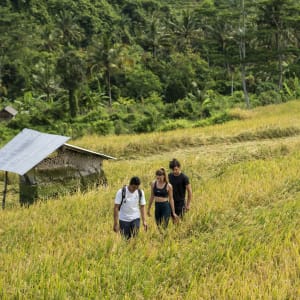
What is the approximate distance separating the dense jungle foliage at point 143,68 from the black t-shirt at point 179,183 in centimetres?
1463

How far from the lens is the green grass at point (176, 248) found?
421cm

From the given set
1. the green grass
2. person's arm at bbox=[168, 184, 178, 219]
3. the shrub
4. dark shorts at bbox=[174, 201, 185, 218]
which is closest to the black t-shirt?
dark shorts at bbox=[174, 201, 185, 218]

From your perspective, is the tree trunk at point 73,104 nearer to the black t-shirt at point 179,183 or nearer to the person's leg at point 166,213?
the black t-shirt at point 179,183

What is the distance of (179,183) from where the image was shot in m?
6.18

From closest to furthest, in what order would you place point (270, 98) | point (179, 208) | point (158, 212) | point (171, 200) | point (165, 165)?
1. point (171, 200)
2. point (158, 212)
3. point (179, 208)
4. point (165, 165)
5. point (270, 98)

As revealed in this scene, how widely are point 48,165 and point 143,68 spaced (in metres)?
27.8

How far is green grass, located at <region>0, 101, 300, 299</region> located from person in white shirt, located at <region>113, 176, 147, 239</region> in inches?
7.4

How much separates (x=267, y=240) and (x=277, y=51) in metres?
21.9

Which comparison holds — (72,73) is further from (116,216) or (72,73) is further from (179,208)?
(116,216)

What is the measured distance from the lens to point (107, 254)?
5.11 metres

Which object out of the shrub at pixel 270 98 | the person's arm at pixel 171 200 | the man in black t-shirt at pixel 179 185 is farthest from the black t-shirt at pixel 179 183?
the shrub at pixel 270 98

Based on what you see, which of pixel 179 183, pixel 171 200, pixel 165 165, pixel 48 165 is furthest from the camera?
pixel 165 165

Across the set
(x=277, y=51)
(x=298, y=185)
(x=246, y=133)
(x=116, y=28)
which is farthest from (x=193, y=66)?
(x=298, y=185)

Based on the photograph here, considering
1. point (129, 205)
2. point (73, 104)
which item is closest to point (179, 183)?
point (129, 205)
